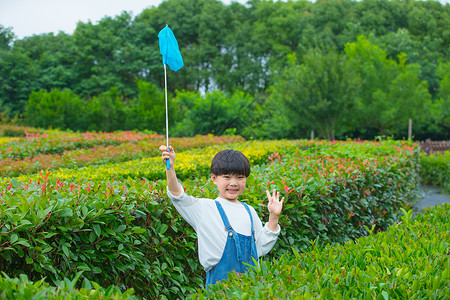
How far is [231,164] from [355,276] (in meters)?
0.94

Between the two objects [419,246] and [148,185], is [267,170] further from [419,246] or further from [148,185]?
[419,246]

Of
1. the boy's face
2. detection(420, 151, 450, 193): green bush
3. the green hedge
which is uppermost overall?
the boy's face

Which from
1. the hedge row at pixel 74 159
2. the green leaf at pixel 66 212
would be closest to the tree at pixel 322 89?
the hedge row at pixel 74 159

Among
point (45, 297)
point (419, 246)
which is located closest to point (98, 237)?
point (45, 297)

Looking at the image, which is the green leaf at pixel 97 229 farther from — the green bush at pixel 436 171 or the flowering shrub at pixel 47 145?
the green bush at pixel 436 171

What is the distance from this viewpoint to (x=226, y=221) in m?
2.38

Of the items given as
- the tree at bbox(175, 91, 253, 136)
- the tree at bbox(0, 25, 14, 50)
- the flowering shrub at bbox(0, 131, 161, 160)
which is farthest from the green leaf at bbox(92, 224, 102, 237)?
the tree at bbox(0, 25, 14, 50)

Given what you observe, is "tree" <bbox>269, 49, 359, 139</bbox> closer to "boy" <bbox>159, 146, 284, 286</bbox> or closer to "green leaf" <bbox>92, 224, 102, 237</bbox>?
"boy" <bbox>159, 146, 284, 286</bbox>

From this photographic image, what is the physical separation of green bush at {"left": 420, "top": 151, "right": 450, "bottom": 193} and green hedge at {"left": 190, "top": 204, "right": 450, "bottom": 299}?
375 inches

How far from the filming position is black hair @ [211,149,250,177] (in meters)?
2.43

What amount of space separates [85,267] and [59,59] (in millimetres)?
36544

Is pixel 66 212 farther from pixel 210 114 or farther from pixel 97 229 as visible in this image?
pixel 210 114

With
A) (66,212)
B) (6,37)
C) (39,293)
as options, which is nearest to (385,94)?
(66,212)

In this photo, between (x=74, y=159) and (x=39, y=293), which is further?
(x=74, y=159)
